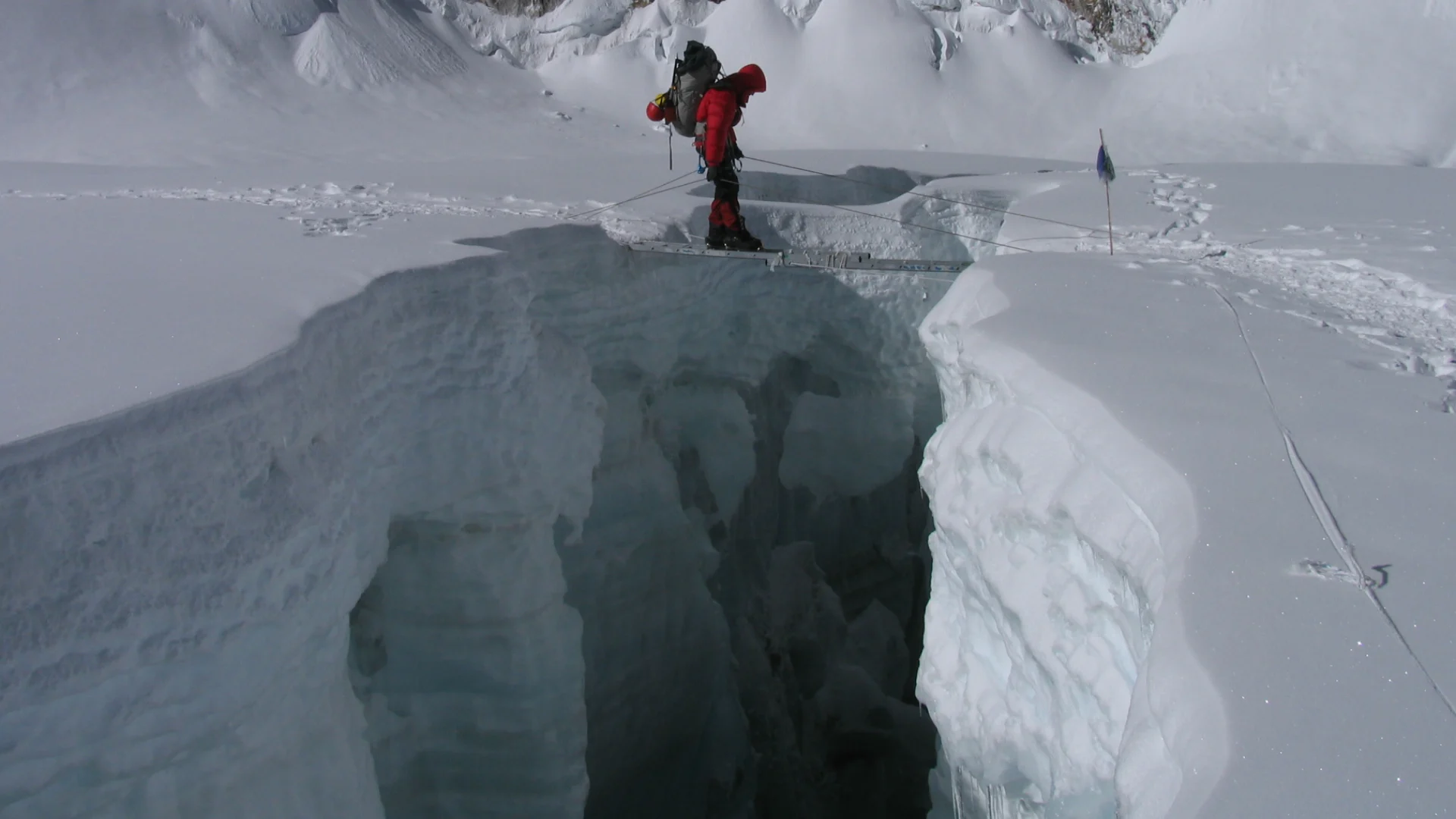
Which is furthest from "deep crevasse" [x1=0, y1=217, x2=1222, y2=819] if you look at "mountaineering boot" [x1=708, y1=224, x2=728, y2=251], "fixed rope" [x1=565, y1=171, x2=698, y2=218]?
"fixed rope" [x1=565, y1=171, x2=698, y2=218]

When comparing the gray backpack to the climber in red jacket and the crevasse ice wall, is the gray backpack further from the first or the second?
the crevasse ice wall

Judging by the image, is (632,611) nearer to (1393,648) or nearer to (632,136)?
(1393,648)

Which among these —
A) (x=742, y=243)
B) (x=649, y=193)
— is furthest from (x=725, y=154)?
(x=649, y=193)

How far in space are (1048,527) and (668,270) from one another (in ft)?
10.1

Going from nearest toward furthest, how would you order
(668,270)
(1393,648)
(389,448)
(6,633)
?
1. (1393,648)
2. (6,633)
3. (389,448)
4. (668,270)

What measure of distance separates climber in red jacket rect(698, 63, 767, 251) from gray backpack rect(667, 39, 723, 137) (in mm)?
153

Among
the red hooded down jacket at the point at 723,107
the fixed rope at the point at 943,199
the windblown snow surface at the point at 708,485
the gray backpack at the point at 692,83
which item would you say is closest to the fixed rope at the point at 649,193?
the windblown snow surface at the point at 708,485

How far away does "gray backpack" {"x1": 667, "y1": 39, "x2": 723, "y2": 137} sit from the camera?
5.91 meters

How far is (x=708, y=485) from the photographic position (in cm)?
621

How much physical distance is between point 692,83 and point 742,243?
44.8 inches

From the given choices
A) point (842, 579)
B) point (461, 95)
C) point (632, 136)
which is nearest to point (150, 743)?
point (842, 579)

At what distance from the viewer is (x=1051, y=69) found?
11531 millimetres

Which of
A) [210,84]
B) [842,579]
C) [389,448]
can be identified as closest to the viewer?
[389,448]

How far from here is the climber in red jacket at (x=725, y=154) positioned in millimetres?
5586
